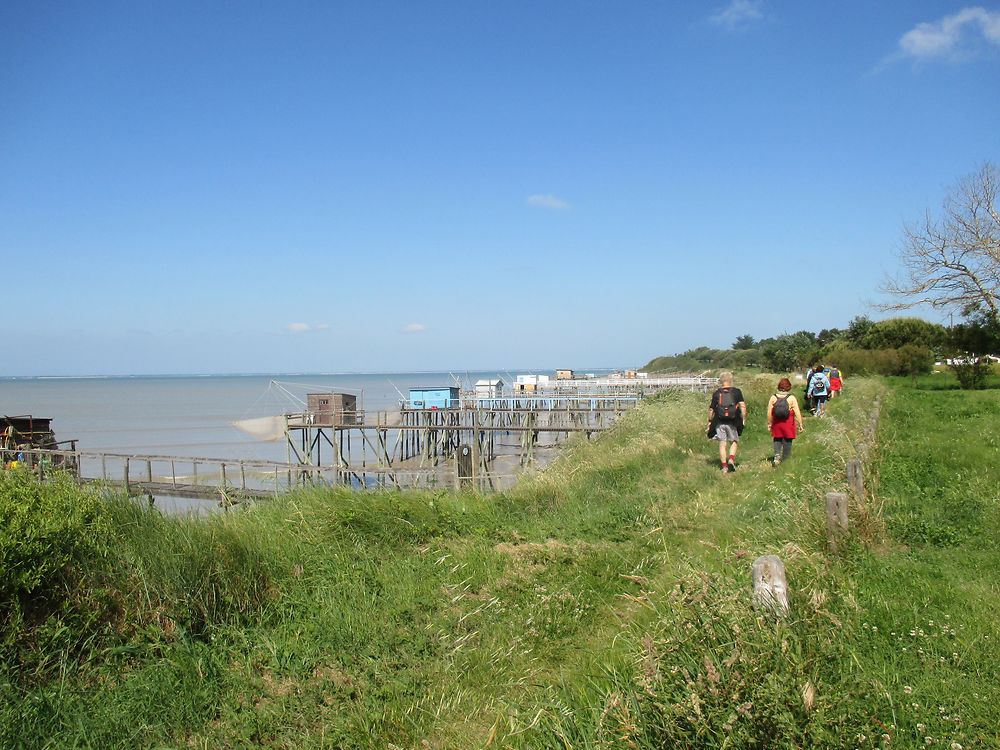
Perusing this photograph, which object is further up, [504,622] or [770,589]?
[770,589]

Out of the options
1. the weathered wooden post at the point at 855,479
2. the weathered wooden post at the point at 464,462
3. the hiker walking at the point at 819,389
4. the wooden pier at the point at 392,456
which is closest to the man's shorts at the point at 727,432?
the weathered wooden post at the point at 855,479

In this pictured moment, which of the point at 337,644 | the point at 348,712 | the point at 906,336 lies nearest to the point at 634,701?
the point at 348,712

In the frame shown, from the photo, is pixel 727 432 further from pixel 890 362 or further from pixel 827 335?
pixel 827 335

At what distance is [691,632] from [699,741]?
2.14 ft

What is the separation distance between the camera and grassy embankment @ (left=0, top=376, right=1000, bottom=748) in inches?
121

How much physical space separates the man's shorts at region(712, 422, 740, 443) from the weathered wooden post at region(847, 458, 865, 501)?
3.61m

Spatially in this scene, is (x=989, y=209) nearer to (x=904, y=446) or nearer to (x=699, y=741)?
(x=904, y=446)

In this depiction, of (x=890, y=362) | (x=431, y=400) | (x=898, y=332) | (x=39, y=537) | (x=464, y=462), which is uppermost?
(x=898, y=332)

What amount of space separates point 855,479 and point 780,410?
3945 mm

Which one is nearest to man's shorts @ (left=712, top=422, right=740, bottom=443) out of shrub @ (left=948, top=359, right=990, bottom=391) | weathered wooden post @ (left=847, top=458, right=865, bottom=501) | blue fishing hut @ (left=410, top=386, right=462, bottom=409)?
weathered wooden post @ (left=847, top=458, right=865, bottom=501)

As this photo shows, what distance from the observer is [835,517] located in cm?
513

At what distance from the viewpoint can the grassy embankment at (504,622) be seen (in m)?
3.08

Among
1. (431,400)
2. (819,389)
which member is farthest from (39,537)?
(431,400)

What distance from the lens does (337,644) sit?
522 centimetres
